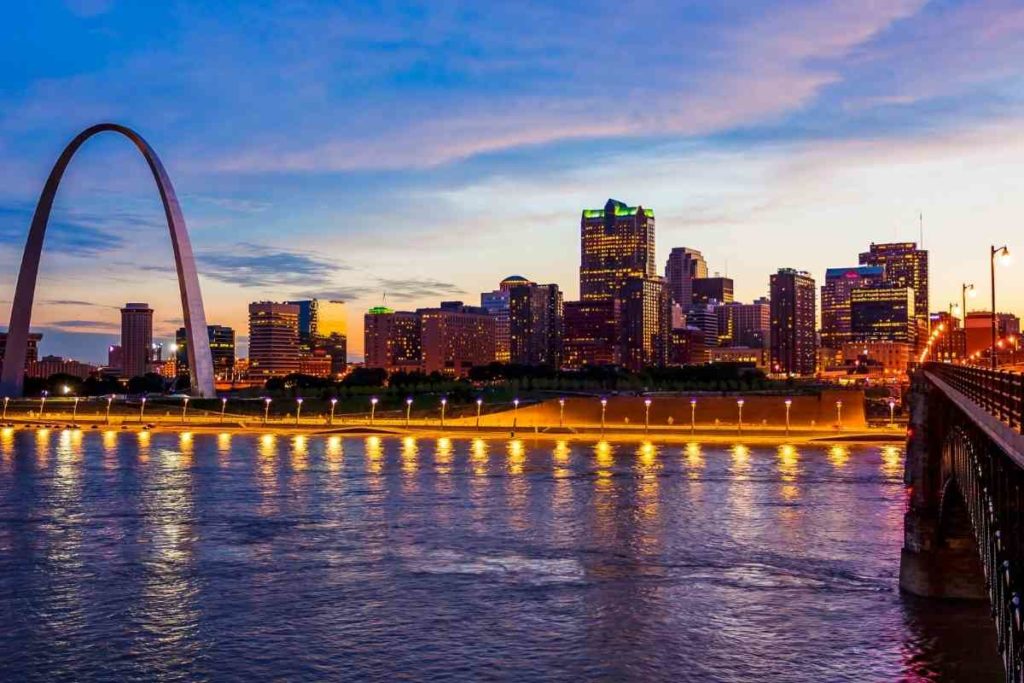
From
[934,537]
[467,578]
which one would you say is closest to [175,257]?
[467,578]

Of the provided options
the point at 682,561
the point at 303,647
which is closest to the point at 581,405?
the point at 682,561

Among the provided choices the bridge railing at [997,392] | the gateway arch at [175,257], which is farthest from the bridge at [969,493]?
the gateway arch at [175,257]

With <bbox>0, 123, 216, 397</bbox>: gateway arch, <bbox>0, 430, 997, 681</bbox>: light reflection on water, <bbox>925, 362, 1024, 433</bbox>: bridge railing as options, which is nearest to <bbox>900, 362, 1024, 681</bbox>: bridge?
<bbox>925, 362, 1024, 433</bbox>: bridge railing

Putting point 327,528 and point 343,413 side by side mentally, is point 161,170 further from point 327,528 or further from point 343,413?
point 327,528

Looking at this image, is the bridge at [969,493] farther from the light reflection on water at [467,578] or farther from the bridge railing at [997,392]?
the light reflection on water at [467,578]

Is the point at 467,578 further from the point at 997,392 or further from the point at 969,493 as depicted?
the point at 997,392

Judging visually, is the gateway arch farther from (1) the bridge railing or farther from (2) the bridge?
(1) the bridge railing
